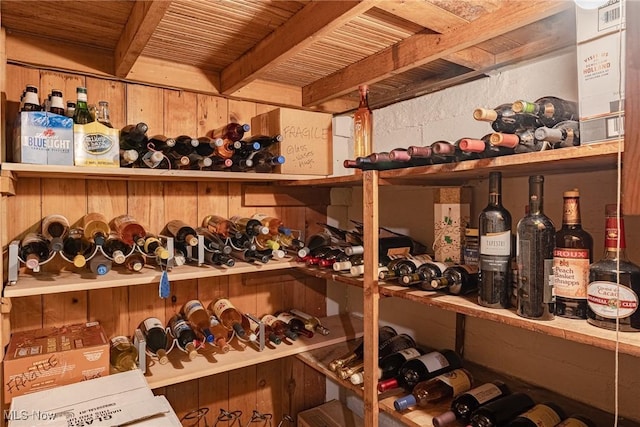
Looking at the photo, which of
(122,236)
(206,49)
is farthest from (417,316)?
(206,49)

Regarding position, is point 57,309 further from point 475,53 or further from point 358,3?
point 475,53

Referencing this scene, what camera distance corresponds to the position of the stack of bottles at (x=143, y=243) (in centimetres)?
128

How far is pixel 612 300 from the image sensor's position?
0.81 meters

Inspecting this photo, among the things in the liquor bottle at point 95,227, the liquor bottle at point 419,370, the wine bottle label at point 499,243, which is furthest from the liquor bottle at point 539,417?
the liquor bottle at point 95,227

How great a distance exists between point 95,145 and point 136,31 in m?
0.39

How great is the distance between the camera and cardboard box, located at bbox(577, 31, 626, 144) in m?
0.76

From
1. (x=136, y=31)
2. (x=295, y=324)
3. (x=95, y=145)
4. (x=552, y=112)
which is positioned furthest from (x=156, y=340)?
(x=552, y=112)

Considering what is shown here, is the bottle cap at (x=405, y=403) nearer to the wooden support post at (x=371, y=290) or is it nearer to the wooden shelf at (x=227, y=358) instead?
the wooden support post at (x=371, y=290)

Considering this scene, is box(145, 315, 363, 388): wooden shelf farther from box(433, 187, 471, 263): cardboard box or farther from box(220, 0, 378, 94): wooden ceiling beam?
box(220, 0, 378, 94): wooden ceiling beam

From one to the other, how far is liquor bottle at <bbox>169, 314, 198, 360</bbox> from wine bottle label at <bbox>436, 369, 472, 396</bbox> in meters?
0.89

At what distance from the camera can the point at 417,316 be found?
68.4 inches

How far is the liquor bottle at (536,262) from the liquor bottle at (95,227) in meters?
1.23

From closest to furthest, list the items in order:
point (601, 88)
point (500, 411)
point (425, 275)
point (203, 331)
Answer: point (601, 88) → point (500, 411) → point (425, 275) → point (203, 331)

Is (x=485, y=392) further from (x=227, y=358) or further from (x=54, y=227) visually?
(x=54, y=227)
